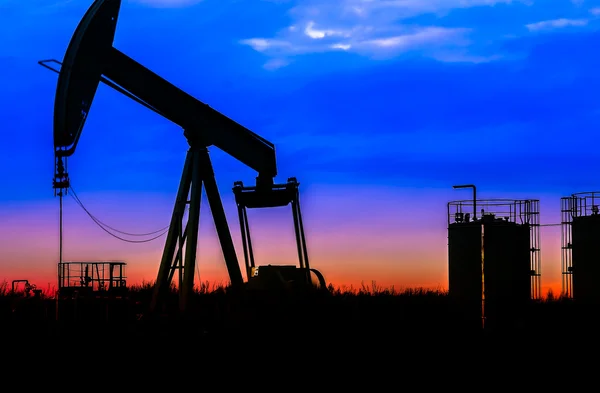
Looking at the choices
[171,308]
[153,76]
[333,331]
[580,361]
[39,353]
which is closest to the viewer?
[39,353]

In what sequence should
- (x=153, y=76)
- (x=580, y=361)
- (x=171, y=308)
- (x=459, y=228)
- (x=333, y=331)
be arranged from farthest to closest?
1. (x=459, y=228)
2. (x=171, y=308)
3. (x=153, y=76)
4. (x=333, y=331)
5. (x=580, y=361)

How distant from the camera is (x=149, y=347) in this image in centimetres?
1202

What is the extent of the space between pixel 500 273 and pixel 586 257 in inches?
127

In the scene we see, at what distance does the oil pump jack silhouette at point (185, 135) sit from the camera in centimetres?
1318

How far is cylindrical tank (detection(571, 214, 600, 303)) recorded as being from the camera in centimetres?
1970

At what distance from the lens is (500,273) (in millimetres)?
18062

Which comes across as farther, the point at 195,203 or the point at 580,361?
the point at 195,203

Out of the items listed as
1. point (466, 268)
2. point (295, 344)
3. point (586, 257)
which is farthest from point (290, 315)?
point (586, 257)

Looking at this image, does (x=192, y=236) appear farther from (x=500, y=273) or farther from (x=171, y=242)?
(x=500, y=273)

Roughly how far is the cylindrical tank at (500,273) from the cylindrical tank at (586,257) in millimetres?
2658

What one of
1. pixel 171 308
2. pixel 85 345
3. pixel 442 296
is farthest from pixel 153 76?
pixel 442 296

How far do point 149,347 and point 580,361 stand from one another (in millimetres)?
6611

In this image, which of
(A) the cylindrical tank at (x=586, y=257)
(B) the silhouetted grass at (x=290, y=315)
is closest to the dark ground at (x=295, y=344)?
(B) the silhouetted grass at (x=290, y=315)

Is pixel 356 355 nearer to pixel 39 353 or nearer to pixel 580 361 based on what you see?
pixel 580 361
